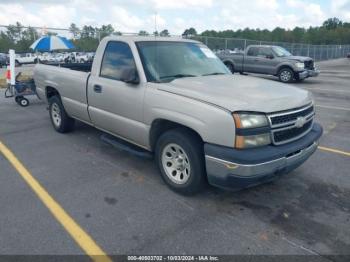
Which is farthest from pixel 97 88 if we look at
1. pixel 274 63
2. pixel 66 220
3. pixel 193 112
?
pixel 274 63

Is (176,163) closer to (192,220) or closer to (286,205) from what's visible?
(192,220)

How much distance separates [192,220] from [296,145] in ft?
4.57

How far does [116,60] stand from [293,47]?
33.7m

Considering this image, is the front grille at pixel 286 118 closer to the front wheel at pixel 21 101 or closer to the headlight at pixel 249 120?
the headlight at pixel 249 120

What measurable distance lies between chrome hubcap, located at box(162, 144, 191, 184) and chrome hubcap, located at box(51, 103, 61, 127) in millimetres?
3151

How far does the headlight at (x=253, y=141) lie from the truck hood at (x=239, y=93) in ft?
0.87

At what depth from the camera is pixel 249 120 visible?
3139mm

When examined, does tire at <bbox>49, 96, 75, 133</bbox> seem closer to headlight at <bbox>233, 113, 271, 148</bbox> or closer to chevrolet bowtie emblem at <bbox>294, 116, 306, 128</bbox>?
headlight at <bbox>233, 113, 271, 148</bbox>

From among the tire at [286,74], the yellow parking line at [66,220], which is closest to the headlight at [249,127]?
the yellow parking line at [66,220]

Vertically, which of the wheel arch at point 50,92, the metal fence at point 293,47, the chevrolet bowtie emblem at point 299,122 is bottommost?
the chevrolet bowtie emblem at point 299,122

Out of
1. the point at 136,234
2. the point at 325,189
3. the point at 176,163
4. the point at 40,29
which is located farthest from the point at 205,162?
the point at 40,29

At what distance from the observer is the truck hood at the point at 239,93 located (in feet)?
10.6

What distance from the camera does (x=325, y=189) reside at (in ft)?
13.3

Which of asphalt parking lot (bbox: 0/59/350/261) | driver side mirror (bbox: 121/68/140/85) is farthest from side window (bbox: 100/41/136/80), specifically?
asphalt parking lot (bbox: 0/59/350/261)
